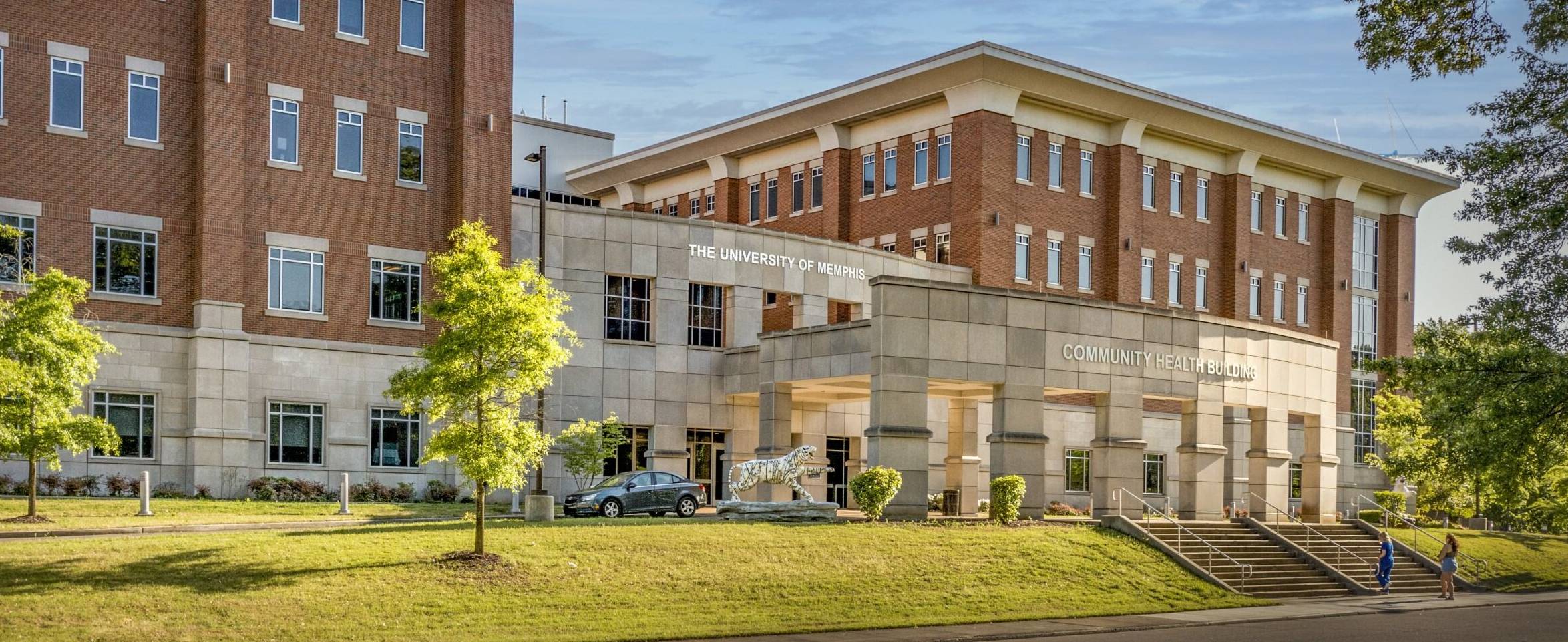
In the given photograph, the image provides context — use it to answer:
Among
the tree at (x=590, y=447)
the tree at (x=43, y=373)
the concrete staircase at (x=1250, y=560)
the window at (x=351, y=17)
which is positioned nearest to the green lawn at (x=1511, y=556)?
A: the concrete staircase at (x=1250, y=560)

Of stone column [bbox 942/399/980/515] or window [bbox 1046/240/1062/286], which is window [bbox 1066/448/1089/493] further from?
stone column [bbox 942/399/980/515]

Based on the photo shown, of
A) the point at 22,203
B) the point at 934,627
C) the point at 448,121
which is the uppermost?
the point at 448,121

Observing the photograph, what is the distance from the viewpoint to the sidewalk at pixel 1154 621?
2709 centimetres

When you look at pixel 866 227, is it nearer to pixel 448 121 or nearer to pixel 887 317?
pixel 448 121

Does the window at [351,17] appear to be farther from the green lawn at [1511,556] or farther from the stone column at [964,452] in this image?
the green lawn at [1511,556]

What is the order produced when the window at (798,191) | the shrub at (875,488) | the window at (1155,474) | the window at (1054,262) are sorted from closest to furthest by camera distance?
the shrub at (875,488) → the window at (1054,262) → the window at (1155,474) → the window at (798,191)

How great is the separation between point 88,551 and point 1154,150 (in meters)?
50.2

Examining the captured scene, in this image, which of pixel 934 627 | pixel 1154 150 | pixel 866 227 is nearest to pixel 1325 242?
pixel 1154 150

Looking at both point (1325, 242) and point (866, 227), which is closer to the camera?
point (866, 227)

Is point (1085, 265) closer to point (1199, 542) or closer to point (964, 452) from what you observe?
point (964, 452)

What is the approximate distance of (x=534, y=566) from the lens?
28.8m

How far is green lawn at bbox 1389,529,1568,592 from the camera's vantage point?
4694 cm

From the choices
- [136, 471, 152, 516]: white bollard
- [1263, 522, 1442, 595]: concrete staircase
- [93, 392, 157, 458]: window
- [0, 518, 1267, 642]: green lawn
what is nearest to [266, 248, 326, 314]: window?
[93, 392, 157, 458]: window

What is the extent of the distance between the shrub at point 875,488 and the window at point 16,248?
22471 millimetres
